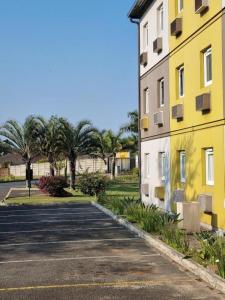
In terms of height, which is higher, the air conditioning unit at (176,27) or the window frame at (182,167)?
the air conditioning unit at (176,27)

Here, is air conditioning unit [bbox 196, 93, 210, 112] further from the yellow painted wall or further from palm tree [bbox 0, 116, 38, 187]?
palm tree [bbox 0, 116, 38, 187]

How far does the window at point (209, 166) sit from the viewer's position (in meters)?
15.0

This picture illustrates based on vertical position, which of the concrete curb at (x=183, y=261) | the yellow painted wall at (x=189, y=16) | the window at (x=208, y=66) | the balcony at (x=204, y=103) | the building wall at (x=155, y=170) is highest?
the yellow painted wall at (x=189, y=16)

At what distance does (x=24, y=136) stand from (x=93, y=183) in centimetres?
1093

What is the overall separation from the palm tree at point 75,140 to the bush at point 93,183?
5.43 meters

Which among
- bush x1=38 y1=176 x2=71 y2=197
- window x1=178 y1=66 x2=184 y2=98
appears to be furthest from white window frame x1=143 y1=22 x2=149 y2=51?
bush x1=38 y1=176 x2=71 y2=197

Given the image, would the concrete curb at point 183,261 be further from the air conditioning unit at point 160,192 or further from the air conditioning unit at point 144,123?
the air conditioning unit at point 144,123

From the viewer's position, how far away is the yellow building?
45.1 ft

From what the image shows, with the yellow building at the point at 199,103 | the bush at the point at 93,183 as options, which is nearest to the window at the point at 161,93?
the yellow building at the point at 199,103

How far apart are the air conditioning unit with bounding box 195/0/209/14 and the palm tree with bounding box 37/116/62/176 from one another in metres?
26.0

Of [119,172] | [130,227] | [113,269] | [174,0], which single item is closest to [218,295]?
[113,269]

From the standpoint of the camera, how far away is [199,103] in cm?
1481

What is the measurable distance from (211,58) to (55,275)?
8247 millimetres

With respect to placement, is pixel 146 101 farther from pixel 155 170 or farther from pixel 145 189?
pixel 145 189
